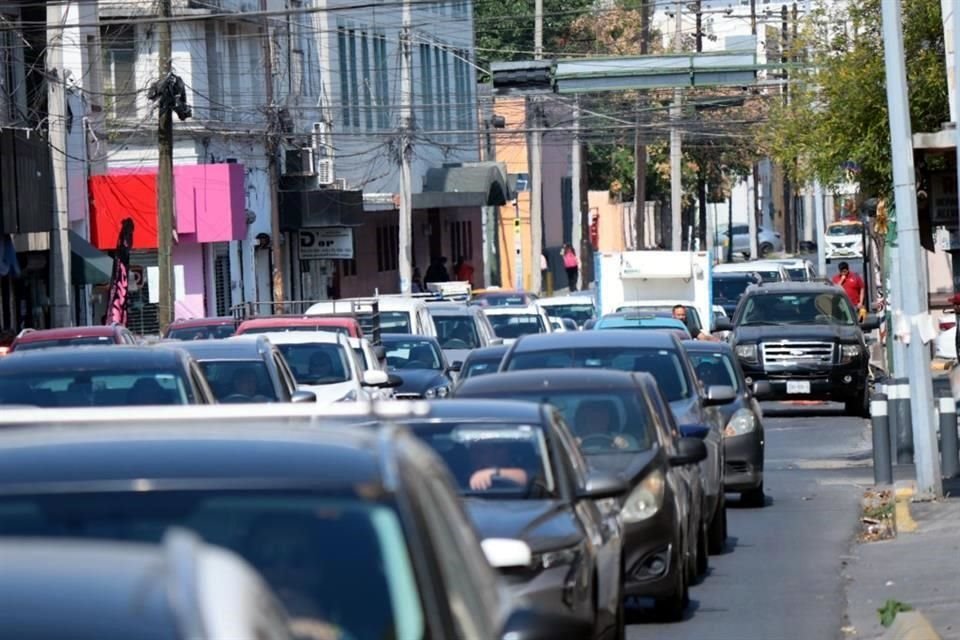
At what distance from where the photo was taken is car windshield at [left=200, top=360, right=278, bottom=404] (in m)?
17.2

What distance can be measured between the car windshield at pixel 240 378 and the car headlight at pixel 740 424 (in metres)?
4.27

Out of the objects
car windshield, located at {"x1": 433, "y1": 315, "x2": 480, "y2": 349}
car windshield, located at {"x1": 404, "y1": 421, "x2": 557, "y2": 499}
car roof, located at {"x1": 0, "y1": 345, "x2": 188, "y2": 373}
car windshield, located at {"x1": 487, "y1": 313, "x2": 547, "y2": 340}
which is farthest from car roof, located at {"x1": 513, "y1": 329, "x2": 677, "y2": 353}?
car windshield, located at {"x1": 487, "y1": 313, "x2": 547, "y2": 340}

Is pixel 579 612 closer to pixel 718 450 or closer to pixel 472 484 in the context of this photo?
pixel 472 484

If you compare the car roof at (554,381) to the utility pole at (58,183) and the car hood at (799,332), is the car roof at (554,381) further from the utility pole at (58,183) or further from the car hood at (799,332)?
the utility pole at (58,183)

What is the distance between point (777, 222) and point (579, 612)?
103317 millimetres

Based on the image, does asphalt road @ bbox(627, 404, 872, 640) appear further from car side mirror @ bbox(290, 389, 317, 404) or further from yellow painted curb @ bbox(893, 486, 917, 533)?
car side mirror @ bbox(290, 389, 317, 404)

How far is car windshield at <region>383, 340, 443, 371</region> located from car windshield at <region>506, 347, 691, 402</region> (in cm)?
1113

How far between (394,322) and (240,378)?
14166 millimetres

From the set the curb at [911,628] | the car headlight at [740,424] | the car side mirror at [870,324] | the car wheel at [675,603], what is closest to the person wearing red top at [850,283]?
the car side mirror at [870,324]

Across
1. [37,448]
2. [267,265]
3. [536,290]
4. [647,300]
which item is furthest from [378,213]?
[37,448]

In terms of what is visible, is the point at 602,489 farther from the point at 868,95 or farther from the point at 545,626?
the point at 868,95

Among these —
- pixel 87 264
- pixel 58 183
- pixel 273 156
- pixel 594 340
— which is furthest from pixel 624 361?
pixel 273 156

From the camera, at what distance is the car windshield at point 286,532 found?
455 centimetres

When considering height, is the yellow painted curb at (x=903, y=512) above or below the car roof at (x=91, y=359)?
below
